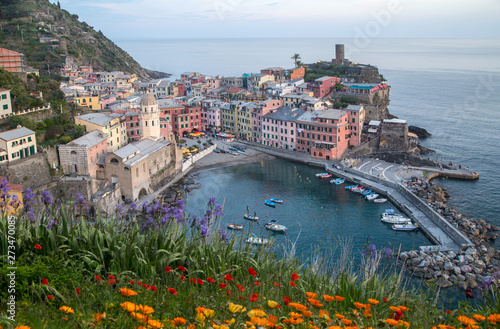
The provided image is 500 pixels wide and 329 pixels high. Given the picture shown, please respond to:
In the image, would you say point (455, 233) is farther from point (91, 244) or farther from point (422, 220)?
point (91, 244)

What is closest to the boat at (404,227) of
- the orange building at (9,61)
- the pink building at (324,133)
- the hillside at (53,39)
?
the pink building at (324,133)

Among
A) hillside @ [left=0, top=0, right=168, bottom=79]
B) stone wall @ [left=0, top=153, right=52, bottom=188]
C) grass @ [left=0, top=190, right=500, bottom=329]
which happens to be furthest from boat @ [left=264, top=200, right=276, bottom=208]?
hillside @ [left=0, top=0, right=168, bottom=79]

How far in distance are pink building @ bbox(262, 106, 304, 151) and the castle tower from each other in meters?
8.99

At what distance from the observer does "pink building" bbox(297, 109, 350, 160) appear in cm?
2877

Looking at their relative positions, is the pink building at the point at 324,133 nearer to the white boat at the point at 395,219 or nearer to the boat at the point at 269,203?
the boat at the point at 269,203

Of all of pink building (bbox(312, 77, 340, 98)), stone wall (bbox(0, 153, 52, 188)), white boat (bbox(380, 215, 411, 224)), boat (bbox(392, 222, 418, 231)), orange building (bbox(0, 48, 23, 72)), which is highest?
orange building (bbox(0, 48, 23, 72))

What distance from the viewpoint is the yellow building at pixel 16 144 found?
59.4ft

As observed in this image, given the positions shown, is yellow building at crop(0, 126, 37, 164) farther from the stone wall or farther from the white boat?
the white boat

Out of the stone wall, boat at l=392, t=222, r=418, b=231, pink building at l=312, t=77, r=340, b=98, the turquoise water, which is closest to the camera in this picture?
the turquoise water

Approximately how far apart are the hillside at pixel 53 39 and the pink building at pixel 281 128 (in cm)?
2276

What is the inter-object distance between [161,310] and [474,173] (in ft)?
80.6

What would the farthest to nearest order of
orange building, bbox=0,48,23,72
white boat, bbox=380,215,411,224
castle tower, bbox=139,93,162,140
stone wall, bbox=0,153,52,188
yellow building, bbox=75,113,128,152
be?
orange building, bbox=0,48,23,72 < castle tower, bbox=139,93,162,140 < yellow building, bbox=75,113,128,152 < white boat, bbox=380,215,411,224 < stone wall, bbox=0,153,52,188

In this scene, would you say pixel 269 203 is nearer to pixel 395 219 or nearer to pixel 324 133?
pixel 395 219

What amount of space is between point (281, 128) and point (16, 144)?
17563 millimetres
